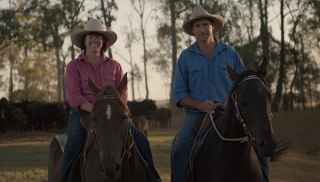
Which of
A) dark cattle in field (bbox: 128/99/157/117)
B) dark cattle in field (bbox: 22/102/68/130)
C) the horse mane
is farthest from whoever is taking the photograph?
dark cattle in field (bbox: 128/99/157/117)

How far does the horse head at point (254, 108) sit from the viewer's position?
16.8ft

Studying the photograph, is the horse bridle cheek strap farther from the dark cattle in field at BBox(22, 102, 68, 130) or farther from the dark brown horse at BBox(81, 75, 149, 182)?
the dark cattle in field at BBox(22, 102, 68, 130)

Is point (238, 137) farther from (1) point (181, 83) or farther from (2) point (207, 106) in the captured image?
(1) point (181, 83)

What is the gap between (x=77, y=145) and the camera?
661cm

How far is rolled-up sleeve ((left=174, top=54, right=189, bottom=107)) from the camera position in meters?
6.89

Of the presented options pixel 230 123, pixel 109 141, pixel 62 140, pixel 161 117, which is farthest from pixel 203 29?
pixel 161 117

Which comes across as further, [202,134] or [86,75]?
[86,75]

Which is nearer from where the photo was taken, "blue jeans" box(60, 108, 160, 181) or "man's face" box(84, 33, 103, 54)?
"blue jeans" box(60, 108, 160, 181)

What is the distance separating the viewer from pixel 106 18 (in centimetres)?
4747

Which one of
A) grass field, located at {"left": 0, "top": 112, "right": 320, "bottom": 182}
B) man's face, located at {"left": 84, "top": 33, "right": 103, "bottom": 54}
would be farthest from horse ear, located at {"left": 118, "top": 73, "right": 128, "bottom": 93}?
grass field, located at {"left": 0, "top": 112, "right": 320, "bottom": 182}

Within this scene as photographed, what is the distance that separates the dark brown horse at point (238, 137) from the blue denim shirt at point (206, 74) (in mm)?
392

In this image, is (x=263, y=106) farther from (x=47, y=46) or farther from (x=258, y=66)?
(x=47, y=46)

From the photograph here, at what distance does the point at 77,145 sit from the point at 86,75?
0.87 metres

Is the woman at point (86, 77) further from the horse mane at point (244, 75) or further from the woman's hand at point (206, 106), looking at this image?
the horse mane at point (244, 75)
